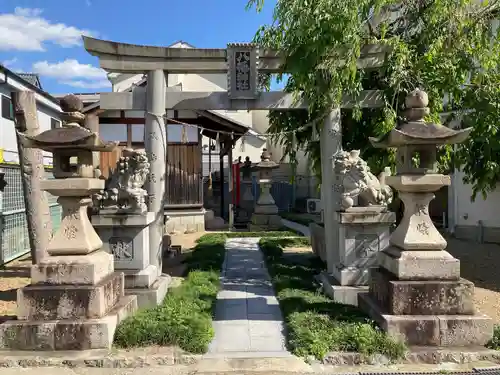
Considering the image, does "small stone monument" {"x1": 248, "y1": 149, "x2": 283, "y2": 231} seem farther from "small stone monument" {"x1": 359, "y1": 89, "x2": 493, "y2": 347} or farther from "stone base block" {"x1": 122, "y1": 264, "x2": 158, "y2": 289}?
"small stone monument" {"x1": 359, "y1": 89, "x2": 493, "y2": 347}

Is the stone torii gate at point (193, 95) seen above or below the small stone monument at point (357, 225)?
above

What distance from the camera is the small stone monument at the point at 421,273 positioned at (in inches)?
193

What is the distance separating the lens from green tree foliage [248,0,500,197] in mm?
6430

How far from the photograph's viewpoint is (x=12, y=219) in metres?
10.7

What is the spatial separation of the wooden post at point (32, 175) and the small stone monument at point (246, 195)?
1134cm

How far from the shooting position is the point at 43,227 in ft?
26.7

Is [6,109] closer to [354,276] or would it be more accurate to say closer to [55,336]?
[55,336]

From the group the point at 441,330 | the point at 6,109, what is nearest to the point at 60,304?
the point at 441,330

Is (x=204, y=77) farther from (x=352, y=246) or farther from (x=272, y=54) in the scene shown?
(x=352, y=246)

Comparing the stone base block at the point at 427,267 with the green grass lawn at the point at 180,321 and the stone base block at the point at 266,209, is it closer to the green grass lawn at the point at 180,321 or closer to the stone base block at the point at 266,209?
the green grass lawn at the point at 180,321

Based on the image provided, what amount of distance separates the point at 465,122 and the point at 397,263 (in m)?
4.69

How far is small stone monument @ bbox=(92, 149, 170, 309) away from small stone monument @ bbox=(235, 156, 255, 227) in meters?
12.2

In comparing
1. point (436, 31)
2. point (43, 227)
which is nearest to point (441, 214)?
point (436, 31)

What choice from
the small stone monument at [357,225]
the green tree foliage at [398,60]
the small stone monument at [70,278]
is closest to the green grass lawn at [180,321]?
the small stone monument at [70,278]
